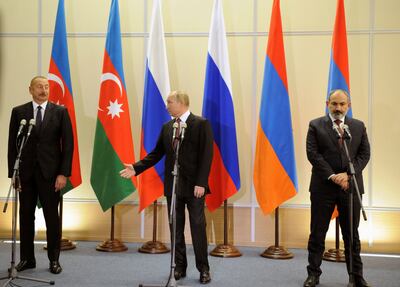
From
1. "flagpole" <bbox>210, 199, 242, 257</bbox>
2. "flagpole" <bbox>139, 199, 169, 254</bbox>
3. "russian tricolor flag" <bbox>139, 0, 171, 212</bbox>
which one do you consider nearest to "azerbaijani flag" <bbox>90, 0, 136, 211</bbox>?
"russian tricolor flag" <bbox>139, 0, 171, 212</bbox>

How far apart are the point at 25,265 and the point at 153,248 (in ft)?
4.49

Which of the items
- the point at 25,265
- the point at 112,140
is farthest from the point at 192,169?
the point at 25,265

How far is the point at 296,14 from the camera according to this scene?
5.71 meters

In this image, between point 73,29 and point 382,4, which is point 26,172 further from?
point 382,4

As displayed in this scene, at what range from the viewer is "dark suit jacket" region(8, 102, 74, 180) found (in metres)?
4.33

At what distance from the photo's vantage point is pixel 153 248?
5.38 m

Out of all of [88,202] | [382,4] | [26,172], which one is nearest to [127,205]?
[88,202]

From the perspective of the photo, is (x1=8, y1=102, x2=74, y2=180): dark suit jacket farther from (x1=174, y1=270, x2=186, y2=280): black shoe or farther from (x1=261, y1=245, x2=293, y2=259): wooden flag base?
(x1=261, y1=245, x2=293, y2=259): wooden flag base

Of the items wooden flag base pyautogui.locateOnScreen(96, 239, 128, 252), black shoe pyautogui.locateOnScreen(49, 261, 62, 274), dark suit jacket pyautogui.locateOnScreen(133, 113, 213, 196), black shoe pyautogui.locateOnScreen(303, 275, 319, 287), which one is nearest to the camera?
black shoe pyautogui.locateOnScreen(303, 275, 319, 287)

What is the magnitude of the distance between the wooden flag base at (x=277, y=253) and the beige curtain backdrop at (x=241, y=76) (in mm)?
413

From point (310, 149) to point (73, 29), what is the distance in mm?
3351

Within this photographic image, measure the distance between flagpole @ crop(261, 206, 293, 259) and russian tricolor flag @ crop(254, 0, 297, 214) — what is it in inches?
8.2

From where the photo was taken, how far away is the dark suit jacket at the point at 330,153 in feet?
12.8

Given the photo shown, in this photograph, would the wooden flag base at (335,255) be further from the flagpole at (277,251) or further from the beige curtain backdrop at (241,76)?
the beige curtain backdrop at (241,76)
